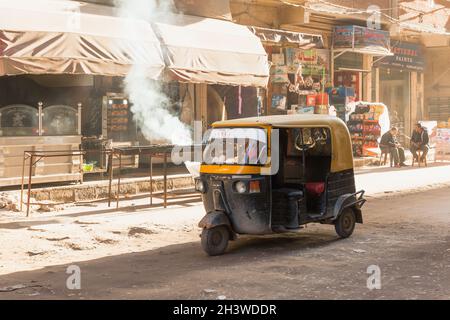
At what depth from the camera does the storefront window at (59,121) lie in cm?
1384

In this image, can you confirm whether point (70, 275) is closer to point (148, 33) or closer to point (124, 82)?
point (148, 33)

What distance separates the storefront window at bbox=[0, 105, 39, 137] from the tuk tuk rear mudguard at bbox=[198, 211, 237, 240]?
5618 mm

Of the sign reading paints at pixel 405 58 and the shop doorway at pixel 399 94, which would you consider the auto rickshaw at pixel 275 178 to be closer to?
the sign reading paints at pixel 405 58

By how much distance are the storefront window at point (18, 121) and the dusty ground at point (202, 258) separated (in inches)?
71.1

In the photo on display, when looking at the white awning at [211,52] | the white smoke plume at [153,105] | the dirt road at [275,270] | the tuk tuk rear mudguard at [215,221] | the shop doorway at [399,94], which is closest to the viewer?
the dirt road at [275,270]

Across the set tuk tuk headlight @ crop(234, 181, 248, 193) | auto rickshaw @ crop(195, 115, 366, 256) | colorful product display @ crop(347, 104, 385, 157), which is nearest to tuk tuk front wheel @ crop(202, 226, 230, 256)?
auto rickshaw @ crop(195, 115, 366, 256)

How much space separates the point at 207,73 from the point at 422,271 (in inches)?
357

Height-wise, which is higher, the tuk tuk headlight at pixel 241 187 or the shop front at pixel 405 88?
the shop front at pixel 405 88

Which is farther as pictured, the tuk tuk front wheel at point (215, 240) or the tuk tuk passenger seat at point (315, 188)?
the tuk tuk passenger seat at point (315, 188)

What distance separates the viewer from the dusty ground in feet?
23.3

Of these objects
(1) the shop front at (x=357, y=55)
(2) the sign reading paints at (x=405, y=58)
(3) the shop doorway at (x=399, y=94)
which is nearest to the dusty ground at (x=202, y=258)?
(1) the shop front at (x=357, y=55)

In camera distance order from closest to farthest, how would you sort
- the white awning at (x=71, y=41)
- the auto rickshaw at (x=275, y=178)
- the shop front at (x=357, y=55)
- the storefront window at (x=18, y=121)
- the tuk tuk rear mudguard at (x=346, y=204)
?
the auto rickshaw at (x=275, y=178), the tuk tuk rear mudguard at (x=346, y=204), the white awning at (x=71, y=41), the storefront window at (x=18, y=121), the shop front at (x=357, y=55)

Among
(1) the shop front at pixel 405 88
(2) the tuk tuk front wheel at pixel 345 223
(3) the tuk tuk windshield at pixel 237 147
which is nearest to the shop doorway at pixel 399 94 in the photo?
(1) the shop front at pixel 405 88

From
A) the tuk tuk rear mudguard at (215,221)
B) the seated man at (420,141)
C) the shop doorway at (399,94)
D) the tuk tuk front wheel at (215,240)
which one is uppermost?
the shop doorway at (399,94)
